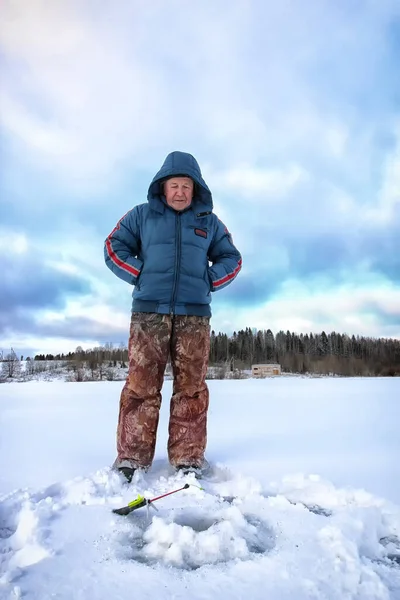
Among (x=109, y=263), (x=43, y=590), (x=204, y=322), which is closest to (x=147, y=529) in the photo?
(x=43, y=590)

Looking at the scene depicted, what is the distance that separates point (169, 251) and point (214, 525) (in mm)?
1820

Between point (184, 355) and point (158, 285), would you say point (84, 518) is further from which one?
point (158, 285)

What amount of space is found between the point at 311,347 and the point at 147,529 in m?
44.1

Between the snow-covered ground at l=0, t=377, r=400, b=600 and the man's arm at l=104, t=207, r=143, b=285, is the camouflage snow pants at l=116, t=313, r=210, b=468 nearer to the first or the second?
the snow-covered ground at l=0, t=377, r=400, b=600

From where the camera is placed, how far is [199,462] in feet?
8.86

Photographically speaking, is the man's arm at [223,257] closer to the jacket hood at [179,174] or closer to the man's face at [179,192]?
the jacket hood at [179,174]

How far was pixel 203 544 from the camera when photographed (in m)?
1.47

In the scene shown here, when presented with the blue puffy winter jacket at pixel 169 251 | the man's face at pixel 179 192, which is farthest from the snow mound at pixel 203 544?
the man's face at pixel 179 192

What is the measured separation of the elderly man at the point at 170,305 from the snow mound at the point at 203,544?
23.9 inches

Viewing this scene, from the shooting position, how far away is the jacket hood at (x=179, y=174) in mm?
2955

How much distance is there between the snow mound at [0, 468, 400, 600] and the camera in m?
1.23

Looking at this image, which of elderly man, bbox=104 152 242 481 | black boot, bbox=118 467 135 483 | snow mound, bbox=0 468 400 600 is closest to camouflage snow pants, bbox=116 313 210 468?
elderly man, bbox=104 152 242 481

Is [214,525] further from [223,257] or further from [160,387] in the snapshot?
[223,257]

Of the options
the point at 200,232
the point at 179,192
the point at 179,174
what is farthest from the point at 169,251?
the point at 179,174
